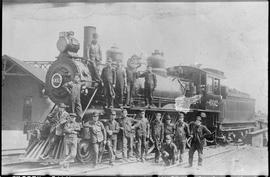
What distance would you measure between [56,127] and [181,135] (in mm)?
2352

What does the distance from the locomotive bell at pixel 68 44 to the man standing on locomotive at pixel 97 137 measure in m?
1.33

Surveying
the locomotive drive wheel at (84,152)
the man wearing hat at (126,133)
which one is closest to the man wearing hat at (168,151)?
the man wearing hat at (126,133)

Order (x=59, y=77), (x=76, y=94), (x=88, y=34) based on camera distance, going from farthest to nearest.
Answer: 1. (x=88, y=34)
2. (x=59, y=77)
3. (x=76, y=94)

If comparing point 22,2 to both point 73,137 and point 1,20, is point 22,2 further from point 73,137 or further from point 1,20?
point 73,137

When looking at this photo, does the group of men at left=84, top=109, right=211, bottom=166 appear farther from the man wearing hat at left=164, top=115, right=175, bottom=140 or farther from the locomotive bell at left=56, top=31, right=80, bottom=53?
the locomotive bell at left=56, top=31, right=80, bottom=53

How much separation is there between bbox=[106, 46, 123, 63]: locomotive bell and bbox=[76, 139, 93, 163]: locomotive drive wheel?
170 centimetres

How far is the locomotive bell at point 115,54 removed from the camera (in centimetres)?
709

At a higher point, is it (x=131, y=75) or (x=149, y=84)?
(x=131, y=75)

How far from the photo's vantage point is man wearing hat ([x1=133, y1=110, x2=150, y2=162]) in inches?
275

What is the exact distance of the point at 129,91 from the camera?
704 cm

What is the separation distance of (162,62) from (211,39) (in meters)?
1.04

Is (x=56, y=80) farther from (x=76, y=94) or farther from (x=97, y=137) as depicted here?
(x=97, y=137)

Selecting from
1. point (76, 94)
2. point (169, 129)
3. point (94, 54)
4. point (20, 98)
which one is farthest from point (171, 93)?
point (20, 98)

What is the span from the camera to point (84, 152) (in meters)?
6.66
